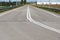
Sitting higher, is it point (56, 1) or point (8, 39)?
point (8, 39)

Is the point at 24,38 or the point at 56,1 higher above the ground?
the point at 24,38

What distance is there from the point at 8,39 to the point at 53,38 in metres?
1.96

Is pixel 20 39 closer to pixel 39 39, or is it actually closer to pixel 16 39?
pixel 16 39

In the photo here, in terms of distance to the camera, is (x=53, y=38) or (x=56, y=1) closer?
(x=53, y=38)

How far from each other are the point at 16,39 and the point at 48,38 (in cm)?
142

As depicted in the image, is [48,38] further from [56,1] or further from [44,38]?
[56,1]

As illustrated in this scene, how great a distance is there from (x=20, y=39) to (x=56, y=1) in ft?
411

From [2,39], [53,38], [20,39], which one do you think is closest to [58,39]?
[53,38]

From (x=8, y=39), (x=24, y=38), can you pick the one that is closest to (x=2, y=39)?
(x=8, y=39)

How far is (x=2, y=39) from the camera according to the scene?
31.7 ft

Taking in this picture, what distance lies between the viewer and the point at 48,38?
9.77m

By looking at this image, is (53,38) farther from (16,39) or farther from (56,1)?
(56,1)

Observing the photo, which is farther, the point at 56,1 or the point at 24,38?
the point at 56,1

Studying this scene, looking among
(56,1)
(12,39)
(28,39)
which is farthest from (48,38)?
(56,1)
